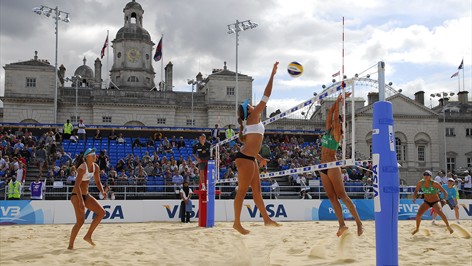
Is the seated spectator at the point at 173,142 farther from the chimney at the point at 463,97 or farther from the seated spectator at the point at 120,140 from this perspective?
the chimney at the point at 463,97

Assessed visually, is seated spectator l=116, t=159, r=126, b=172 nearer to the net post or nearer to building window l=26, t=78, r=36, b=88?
the net post

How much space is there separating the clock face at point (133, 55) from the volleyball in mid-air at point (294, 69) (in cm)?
5004

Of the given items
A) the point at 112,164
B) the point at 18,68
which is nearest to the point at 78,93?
the point at 18,68

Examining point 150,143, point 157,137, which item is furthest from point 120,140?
point 157,137

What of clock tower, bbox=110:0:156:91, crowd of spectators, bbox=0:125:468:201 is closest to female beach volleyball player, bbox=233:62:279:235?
crowd of spectators, bbox=0:125:468:201

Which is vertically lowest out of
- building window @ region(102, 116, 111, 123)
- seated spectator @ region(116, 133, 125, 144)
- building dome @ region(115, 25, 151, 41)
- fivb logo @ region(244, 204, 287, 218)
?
fivb logo @ region(244, 204, 287, 218)

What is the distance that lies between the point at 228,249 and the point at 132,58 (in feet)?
159

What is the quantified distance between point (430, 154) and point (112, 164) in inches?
1244

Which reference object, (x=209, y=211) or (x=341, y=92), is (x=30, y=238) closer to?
(x=209, y=211)

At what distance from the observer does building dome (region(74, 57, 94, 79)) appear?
66.8 metres

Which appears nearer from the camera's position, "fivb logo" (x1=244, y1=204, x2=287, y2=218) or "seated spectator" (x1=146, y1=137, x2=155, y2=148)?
"fivb logo" (x1=244, y1=204, x2=287, y2=218)

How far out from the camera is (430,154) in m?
42.5

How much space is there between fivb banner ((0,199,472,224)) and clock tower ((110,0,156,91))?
3872cm

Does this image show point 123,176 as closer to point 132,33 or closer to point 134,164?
point 134,164
